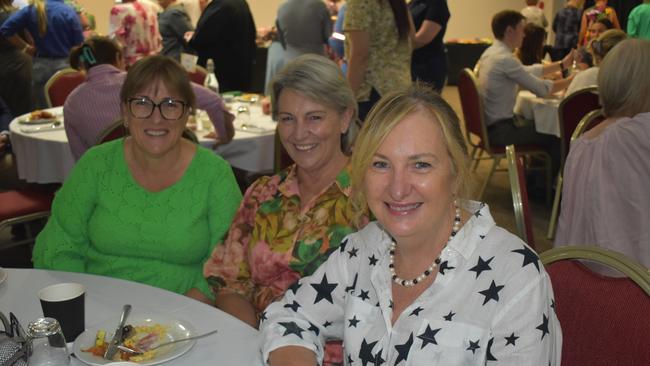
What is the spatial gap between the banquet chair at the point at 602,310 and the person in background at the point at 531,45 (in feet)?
15.9

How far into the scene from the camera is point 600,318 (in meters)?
1.39

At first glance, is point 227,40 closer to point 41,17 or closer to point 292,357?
point 41,17

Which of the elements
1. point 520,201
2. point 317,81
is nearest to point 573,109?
point 520,201

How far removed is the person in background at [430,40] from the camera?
206 inches

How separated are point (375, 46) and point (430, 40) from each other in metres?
1.03

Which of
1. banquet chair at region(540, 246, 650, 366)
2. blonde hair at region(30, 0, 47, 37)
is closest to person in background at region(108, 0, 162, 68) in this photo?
blonde hair at region(30, 0, 47, 37)

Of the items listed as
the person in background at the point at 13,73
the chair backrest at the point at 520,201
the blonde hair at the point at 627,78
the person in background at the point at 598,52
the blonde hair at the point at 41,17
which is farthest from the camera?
the person in background at the point at 13,73

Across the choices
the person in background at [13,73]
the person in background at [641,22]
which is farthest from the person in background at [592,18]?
the person in background at [13,73]

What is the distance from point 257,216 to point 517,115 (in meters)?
3.76

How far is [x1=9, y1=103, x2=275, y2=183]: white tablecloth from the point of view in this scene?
12.8 ft

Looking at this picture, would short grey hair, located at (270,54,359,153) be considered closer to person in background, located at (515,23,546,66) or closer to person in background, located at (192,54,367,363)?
person in background, located at (192,54,367,363)

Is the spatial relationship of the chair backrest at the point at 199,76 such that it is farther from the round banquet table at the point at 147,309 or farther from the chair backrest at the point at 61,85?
the round banquet table at the point at 147,309

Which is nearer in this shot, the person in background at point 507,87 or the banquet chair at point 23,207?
the banquet chair at point 23,207

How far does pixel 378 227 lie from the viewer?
166cm
